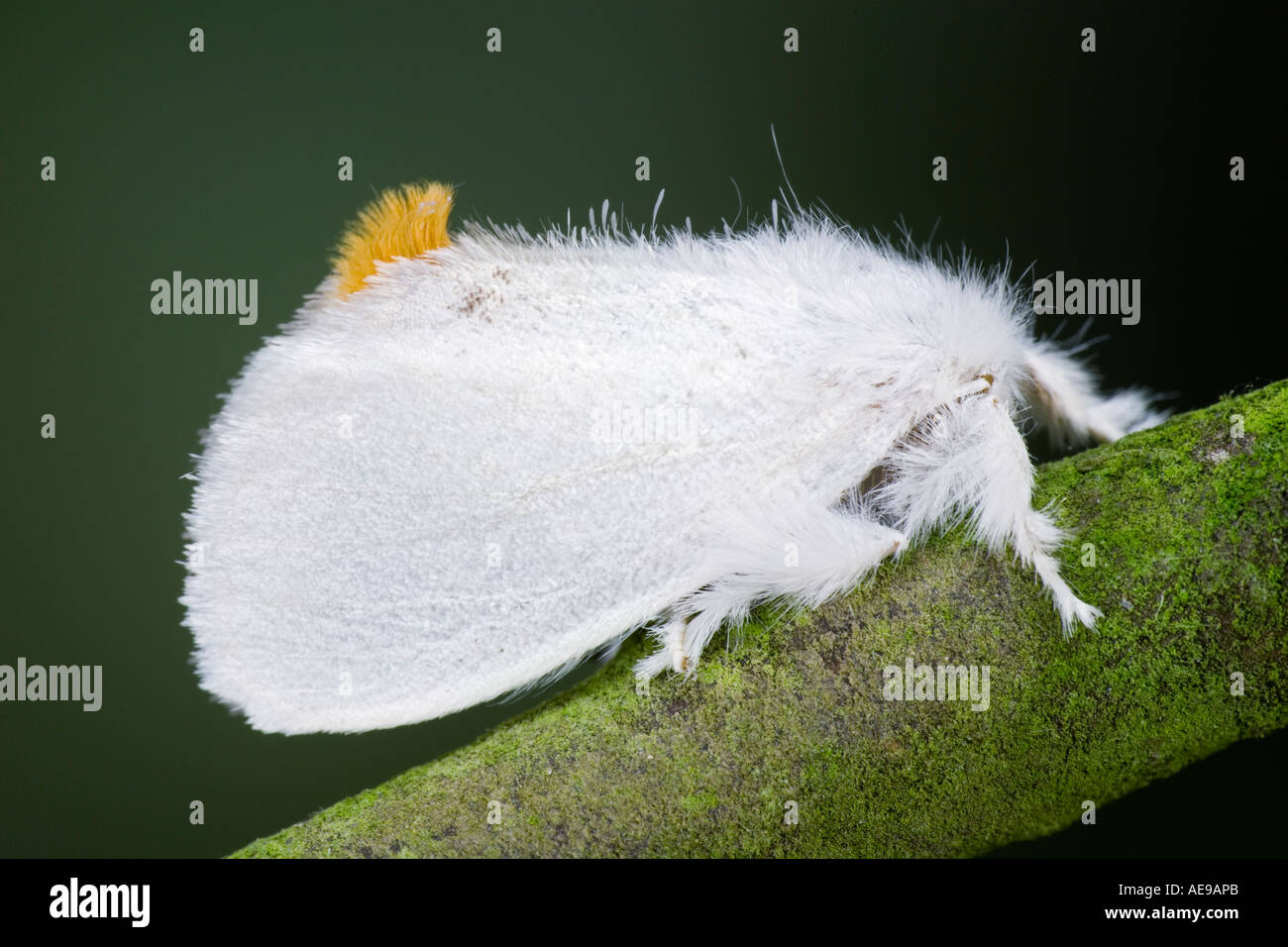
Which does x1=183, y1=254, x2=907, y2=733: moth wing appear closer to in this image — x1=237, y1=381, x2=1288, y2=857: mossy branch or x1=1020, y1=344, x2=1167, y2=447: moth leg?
x1=237, y1=381, x2=1288, y2=857: mossy branch

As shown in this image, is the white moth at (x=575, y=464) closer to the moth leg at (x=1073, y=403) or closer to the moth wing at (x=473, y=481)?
the moth wing at (x=473, y=481)

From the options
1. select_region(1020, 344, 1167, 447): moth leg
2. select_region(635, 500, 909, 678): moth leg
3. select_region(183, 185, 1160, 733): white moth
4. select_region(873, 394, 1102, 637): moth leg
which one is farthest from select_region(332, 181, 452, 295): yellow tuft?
select_region(1020, 344, 1167, 447): moth leg

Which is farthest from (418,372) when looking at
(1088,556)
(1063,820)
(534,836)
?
(1063,820)

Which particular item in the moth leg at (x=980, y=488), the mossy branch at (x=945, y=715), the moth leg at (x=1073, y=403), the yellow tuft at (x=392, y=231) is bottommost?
the mossy branch at (x=945, y=715)

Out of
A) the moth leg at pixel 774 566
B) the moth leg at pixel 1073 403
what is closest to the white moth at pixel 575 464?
the moth leg at pixel 774 566

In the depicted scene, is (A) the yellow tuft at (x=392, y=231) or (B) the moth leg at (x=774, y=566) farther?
(A) the yellow tuft at (x=392, y=231)

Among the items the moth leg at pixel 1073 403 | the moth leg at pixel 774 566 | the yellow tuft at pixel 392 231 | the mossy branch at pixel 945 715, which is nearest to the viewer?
the mossy branch at pixel 945 715
